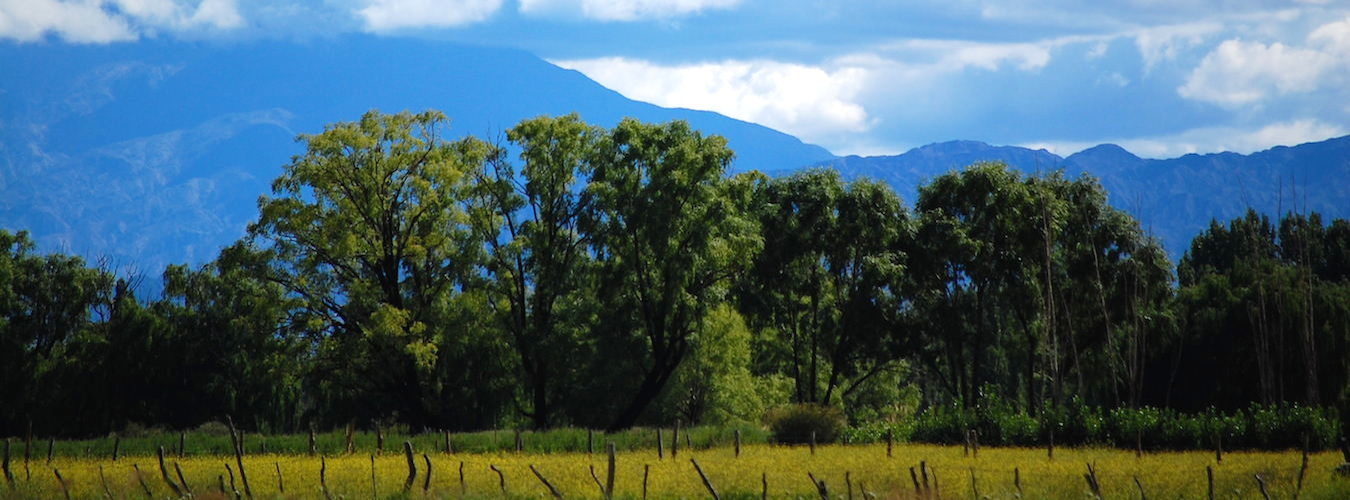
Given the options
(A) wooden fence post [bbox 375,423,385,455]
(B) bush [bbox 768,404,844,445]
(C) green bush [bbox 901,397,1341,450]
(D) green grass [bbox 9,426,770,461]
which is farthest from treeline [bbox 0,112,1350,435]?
(A) wooden fence post [bbox 375,423,385,455]

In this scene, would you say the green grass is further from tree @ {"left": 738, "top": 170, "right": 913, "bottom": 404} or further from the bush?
tree @ {"left": 738, "top": 170, "right": 913, "bottom": 404}

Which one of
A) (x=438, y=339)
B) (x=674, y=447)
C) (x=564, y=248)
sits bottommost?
(x=674, y=447)

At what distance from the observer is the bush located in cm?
4791

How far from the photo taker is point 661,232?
54500 mm

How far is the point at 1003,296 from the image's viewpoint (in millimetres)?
59906

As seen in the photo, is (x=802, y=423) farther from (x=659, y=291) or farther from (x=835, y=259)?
(x=835, y=259)

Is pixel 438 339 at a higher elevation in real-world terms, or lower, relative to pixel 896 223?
lower

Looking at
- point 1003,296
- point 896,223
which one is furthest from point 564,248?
point 1003,296

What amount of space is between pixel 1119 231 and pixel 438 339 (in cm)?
3273

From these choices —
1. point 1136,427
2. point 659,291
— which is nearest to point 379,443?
point 659,291

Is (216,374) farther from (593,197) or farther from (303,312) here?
(593,197)

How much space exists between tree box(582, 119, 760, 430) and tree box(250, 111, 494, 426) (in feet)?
21.3

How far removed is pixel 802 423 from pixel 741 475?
16.0m

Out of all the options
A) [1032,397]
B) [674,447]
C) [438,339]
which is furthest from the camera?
[1032,397]
